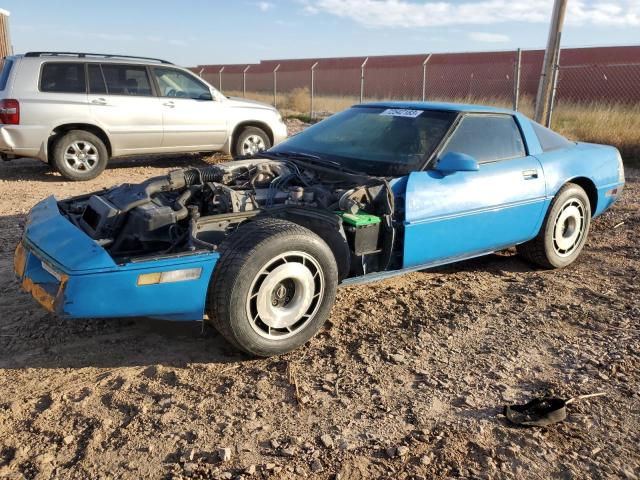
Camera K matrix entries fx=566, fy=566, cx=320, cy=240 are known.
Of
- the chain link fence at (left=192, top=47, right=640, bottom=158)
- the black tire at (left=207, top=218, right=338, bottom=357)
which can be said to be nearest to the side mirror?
the black tire at (left=207, top=218, right=338, bottom=357)

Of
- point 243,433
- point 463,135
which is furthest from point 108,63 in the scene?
point 243,433

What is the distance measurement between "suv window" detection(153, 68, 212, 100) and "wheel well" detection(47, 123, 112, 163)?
3.71 feet

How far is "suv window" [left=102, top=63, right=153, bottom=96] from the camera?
8422 millimetres

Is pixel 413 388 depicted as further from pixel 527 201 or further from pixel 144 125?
pixel 144 125

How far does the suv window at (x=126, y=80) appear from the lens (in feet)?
27.6

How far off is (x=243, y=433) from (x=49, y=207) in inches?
84.2

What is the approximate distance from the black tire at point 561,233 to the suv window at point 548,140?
0.37 m

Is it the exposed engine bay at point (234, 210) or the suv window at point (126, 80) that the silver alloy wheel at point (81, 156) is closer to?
the suv window at point (126, 80)

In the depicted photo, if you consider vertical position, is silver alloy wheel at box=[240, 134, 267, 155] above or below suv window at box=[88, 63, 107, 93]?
below

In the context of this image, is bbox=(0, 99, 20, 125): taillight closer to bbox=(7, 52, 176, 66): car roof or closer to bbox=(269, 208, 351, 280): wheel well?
bbox=(7, 52, 176, 66): car roof

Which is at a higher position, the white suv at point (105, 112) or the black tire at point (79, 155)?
the white suv at point (105, 112)

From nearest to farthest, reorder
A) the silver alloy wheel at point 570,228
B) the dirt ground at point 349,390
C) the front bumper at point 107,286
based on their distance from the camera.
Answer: the dirt ground at point 349,390, the front bumper at point 107,286, the silver alloy wheel at point 570,228

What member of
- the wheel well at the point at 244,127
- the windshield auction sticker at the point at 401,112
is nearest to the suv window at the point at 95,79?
the wheel well at the point at 244,127

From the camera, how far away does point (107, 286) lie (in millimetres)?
2898
